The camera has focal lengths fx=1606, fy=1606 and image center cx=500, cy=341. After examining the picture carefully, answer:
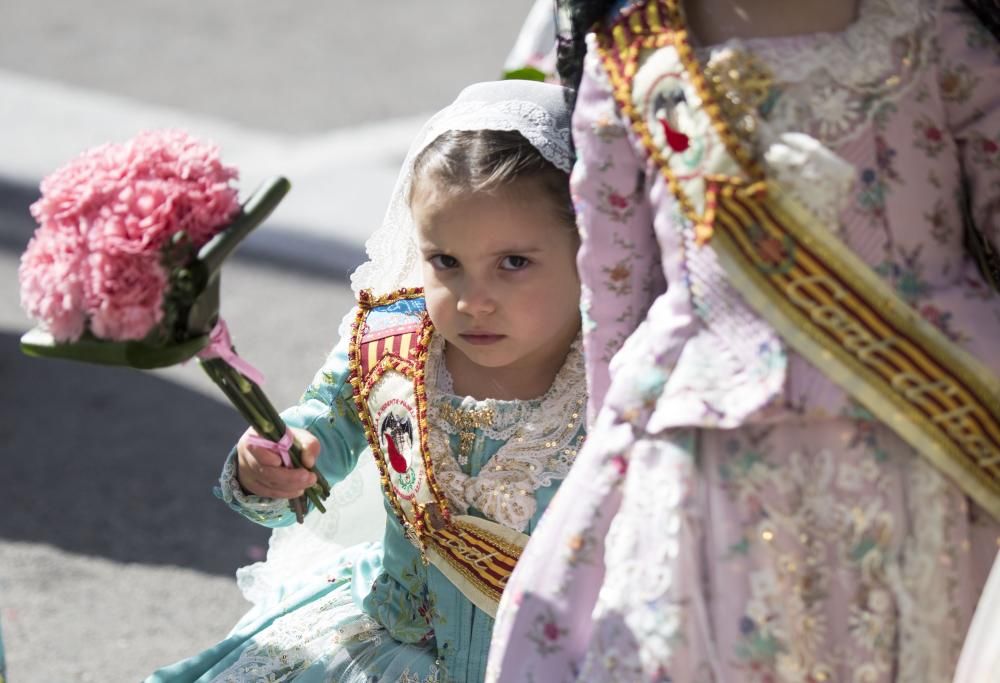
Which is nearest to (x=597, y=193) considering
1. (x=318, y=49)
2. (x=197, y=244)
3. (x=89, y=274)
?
(x=197, y=244)

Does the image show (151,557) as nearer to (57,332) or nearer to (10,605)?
(10,605)

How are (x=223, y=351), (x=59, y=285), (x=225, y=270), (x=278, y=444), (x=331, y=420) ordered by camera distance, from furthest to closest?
(x=225, y=270), (x=331, y=420), (x=278, y=444), (x=223, y=351), (x=59, y=285)

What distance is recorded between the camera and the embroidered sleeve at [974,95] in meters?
1.88

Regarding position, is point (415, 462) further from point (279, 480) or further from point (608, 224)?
point (608, 224)

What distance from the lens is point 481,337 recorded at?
7.66 ft

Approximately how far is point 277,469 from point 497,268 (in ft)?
1.41

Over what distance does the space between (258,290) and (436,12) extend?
368cm

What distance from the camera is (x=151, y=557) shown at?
3.84 metres

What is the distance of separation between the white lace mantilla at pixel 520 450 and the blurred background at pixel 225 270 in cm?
121

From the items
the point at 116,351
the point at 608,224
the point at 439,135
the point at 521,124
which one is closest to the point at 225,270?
the point at 439,135

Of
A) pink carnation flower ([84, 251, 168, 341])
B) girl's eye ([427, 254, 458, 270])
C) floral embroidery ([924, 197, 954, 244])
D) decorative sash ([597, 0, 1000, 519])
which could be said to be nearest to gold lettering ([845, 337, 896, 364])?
decorative sash ([597, 0, 1000, 519])

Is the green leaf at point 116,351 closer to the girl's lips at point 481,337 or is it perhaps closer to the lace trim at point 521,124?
the girl's lips at point 481,337

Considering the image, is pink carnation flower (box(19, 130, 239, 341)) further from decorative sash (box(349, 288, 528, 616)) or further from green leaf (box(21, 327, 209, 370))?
decorative sash (box(349, 288, 528, 616))

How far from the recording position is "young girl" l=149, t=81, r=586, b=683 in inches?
91.2
